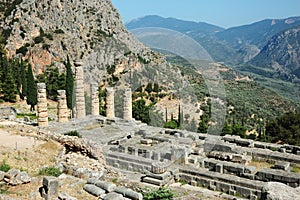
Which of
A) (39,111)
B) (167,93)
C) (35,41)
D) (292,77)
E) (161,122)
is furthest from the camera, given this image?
(292,77)

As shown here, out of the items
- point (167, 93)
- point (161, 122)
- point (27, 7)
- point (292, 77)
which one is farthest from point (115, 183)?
point (292, 77)

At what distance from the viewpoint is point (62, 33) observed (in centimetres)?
5853

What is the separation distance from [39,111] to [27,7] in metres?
43.4

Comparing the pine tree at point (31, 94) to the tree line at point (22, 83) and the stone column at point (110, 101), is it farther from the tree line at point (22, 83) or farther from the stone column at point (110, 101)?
the stone column at point (110, 101)

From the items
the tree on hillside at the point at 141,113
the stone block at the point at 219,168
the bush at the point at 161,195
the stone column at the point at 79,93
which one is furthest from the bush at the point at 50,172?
the tree on hillside at the point at 141,113

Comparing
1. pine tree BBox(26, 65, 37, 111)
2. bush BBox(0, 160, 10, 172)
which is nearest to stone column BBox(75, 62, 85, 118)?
bush BBox(0, 160, 10, 172)

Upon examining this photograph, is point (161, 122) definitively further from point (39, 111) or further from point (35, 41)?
point (35, 41)

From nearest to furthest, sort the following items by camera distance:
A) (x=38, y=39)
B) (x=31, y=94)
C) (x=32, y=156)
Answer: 1. (x=32, y=156)
2. (x=31, y=94)
3. (x=38, y=39)

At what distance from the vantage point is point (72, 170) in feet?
39.8

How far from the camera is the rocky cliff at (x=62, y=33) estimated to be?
53.2 metres

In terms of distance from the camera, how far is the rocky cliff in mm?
53188

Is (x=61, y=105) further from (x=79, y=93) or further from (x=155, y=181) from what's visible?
(x=155, y=181)

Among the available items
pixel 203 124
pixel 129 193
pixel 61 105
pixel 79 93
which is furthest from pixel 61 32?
pixel 129 193

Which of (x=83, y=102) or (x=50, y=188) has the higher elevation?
(x=83, y=102)
